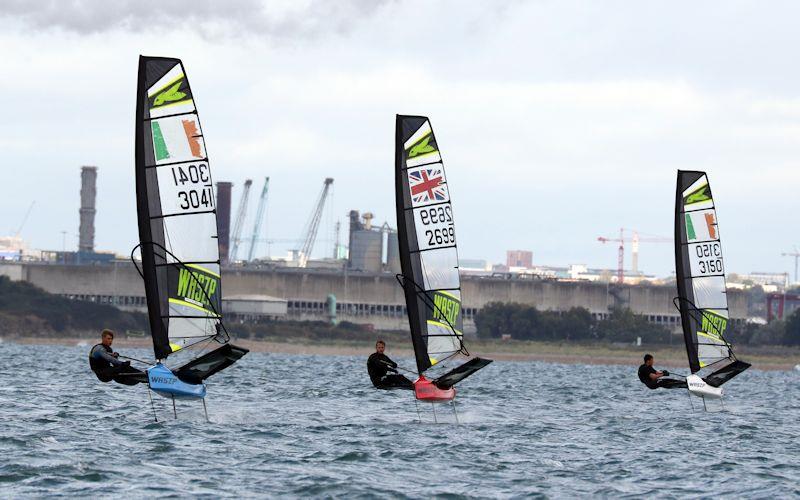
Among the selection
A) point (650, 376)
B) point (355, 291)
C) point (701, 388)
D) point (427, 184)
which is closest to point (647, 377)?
point (650, 376)

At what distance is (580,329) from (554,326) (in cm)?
284

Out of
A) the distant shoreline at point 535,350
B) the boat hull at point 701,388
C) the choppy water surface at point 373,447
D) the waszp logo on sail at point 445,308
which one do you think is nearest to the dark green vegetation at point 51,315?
the distant shoreline at point 535,350

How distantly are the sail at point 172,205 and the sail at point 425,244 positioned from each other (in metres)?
5.91

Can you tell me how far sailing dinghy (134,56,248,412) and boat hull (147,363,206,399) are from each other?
0.31 metres

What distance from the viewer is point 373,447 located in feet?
92.9

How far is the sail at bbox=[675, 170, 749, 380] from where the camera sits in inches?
1608

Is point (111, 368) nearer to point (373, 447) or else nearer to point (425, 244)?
point (373, 447)

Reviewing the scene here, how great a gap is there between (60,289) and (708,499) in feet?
429

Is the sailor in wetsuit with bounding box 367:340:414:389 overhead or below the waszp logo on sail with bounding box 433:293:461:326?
below

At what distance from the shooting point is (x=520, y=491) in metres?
23.3

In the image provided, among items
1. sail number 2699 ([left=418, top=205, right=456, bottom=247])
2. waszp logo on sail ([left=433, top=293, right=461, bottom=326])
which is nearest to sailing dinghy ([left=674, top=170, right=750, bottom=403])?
waszp logo on sail ([left=433, top=293, right=461, bottom=326])

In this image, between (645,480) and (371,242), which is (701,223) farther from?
(371,242)

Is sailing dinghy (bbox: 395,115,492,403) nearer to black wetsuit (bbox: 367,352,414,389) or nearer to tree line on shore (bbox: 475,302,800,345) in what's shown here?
black wetsuit (bbox: 367,352,414,389)

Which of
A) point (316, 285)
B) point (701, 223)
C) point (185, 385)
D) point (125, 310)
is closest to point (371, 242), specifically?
point (316, 285)
